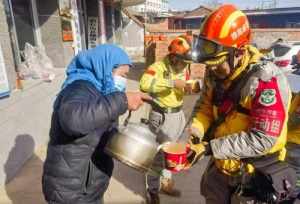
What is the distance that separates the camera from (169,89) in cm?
296

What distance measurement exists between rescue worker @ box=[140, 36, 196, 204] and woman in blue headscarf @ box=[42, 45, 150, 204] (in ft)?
3.48

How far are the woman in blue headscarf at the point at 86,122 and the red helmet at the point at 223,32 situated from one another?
51 centimetres

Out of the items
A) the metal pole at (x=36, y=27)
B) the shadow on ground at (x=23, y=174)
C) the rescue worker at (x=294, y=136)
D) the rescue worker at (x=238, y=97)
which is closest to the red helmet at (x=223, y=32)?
the rescue worker at (x=238, y=97)

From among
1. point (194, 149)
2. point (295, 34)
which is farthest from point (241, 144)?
point (295, 34)

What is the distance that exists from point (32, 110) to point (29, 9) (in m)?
2.50

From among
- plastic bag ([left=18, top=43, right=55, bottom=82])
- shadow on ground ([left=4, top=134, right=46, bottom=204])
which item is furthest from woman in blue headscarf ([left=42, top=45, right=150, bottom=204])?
plastic bag ([left=18, top=43, right=55, bottom=82])

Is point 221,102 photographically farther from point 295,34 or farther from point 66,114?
point 295,34

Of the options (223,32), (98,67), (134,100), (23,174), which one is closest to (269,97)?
(223,32)

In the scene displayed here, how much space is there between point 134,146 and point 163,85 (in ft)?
4.28

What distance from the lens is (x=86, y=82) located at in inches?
66.9

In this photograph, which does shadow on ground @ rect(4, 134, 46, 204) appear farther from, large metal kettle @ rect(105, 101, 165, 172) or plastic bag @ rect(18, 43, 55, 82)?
large metal kettle @ rect(105, 101, 165, 172)

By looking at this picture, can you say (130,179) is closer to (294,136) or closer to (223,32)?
(294,136)

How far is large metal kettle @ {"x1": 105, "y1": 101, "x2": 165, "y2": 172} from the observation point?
1.71m

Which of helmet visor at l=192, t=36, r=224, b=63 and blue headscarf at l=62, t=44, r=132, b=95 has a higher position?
helmet visor at l=192, t=36, r=224, b=63
